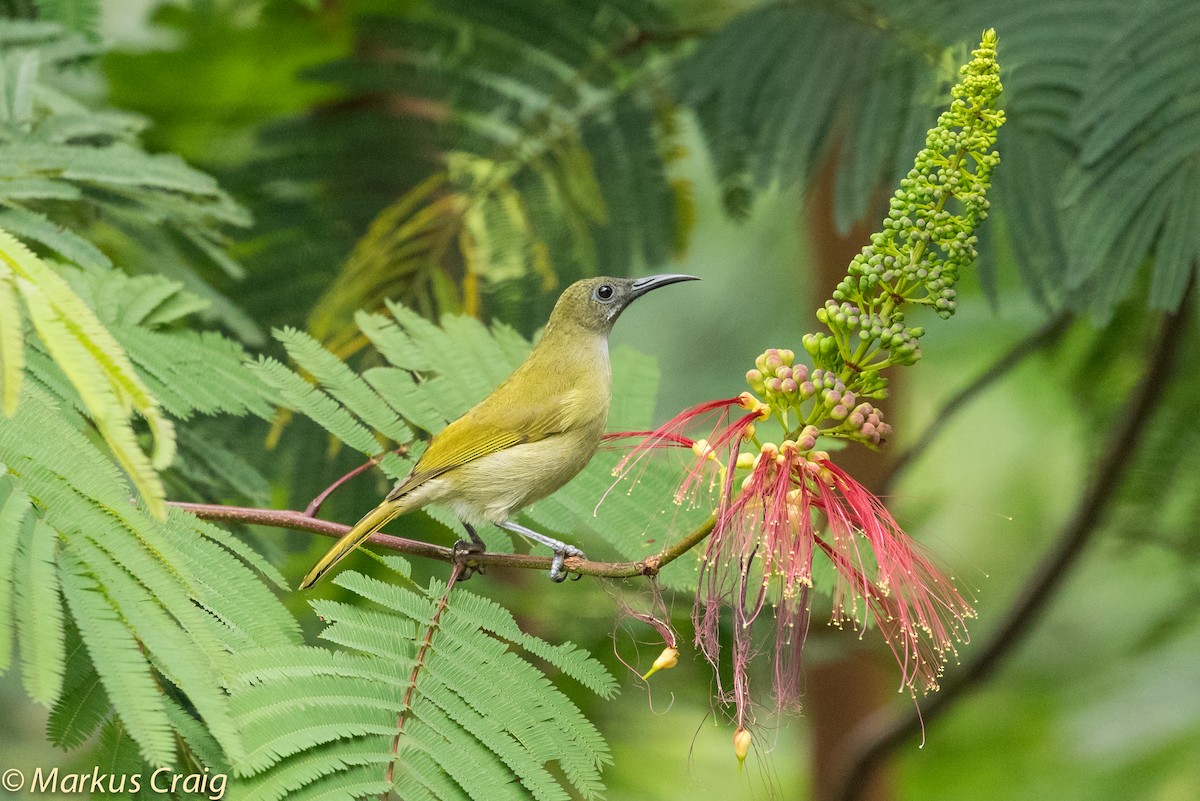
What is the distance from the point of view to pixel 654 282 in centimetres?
324

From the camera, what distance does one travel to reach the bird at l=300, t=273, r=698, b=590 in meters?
2.89

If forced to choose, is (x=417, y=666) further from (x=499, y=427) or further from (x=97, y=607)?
(x=499, y=427)

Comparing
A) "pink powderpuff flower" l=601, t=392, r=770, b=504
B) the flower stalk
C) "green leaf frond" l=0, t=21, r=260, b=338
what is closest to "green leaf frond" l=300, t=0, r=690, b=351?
"green leaf frond" l=0, t=21, r=260, b=338

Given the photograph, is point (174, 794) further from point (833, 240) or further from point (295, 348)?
point (833, 240)

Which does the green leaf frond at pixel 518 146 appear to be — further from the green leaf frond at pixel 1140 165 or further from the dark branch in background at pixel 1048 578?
the dark branch in background at pixel 1048 578

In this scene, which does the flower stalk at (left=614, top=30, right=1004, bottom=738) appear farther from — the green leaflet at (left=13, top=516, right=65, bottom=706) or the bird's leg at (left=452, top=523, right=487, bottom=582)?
the green leaflet at (left=13, top=516, right=65, bottom=706)

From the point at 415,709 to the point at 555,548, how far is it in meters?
0.55

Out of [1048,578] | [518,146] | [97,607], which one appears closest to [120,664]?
[97,607]

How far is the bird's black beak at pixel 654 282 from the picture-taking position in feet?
10.2

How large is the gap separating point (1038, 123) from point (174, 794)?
2.68 metres

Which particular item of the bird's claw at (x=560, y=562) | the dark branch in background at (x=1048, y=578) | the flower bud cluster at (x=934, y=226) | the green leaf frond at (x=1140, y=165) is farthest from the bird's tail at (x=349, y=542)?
the dark branch in background at (x=1048, y=578)

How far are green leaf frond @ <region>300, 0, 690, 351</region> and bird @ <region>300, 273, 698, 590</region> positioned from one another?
797 mm

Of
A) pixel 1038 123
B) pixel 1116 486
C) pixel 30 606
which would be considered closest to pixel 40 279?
pixel 30 606

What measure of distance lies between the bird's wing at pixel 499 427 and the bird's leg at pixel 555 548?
189 millimetres
